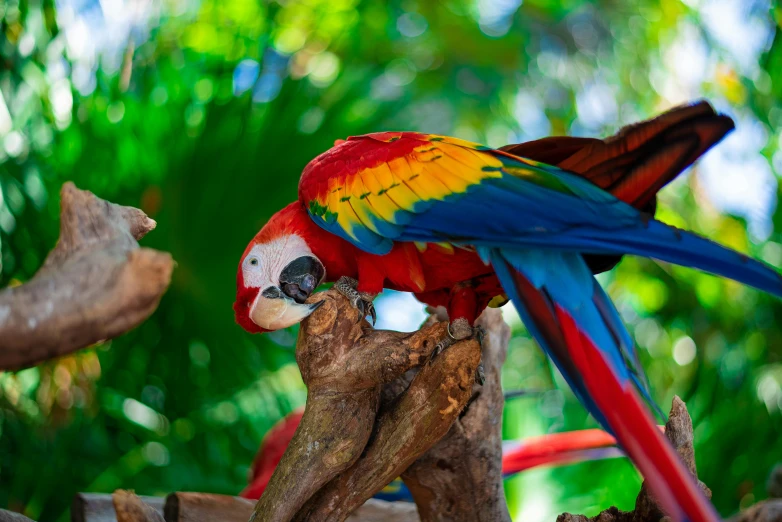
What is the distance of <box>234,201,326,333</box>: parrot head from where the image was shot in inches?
47.9

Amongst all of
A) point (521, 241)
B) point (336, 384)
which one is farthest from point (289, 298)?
point (521, 241)

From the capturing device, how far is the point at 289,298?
1230 mm

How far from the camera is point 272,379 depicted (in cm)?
218

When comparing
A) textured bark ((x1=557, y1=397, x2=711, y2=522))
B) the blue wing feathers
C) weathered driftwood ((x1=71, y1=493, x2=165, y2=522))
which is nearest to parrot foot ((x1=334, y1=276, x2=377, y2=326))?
the blue wing feathers

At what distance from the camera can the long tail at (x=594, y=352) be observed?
803mm

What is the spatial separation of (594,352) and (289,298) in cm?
56

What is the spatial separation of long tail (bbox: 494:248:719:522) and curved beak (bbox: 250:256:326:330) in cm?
35

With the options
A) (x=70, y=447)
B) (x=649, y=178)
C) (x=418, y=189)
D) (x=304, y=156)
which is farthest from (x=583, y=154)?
(x=70, y=447)

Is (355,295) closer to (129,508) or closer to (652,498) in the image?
(129,508)

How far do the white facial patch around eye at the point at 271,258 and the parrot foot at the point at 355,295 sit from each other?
0.08m

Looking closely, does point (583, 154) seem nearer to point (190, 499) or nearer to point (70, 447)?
point (190, 499)

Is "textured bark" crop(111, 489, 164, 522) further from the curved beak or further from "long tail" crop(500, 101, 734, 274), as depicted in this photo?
"long tail" crop(500, 101, 734, 274)

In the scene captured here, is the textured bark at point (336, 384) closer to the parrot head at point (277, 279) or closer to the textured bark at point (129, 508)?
the parrot head at point (277, 279)

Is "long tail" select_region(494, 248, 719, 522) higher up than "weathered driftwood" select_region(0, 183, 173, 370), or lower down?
lower down
